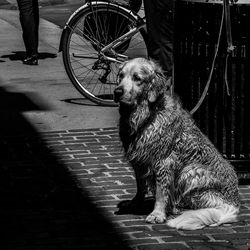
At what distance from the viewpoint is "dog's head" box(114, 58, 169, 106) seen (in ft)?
20.5

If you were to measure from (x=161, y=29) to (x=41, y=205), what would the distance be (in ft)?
8.32

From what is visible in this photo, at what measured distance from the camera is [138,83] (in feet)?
20.5

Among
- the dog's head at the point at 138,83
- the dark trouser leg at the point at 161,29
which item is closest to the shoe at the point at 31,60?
the dark trouser leg at the point at 161,29

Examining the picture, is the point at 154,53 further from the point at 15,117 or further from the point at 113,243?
the point at 113,243

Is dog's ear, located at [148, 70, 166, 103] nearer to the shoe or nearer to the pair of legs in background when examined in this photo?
the pair of legs in background

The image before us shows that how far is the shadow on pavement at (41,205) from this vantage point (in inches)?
237

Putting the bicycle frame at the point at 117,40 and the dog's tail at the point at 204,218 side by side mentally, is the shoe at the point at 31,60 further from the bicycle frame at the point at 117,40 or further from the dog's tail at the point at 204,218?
the dog's tail at the point at 204,218

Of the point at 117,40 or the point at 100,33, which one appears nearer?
the point at 117,40

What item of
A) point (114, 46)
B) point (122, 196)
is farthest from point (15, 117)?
point (122, 196)

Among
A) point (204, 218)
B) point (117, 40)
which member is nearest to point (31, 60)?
point (117, 40)

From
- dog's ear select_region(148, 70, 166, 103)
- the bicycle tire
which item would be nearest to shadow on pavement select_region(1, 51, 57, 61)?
the bicycle tire

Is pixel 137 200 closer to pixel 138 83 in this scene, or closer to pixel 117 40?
pixel 138 83

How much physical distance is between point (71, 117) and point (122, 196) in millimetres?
2722

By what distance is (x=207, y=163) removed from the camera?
6480 millimetres
